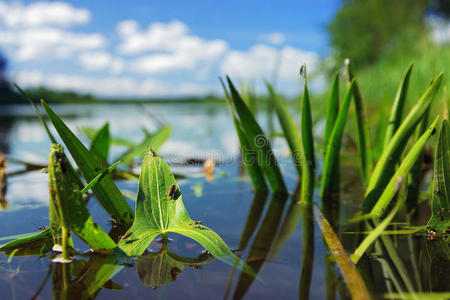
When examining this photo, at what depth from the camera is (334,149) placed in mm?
998

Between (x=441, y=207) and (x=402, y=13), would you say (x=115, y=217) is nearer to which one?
(x=441, y=207)

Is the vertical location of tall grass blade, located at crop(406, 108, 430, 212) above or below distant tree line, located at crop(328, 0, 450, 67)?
below

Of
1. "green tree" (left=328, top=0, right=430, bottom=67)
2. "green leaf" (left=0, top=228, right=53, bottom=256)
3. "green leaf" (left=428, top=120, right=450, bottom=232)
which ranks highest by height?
"green tree" (left=328, top=0, right=430, bottom=67)

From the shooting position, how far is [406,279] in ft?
1.77

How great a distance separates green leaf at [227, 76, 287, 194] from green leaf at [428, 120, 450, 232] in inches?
18.7

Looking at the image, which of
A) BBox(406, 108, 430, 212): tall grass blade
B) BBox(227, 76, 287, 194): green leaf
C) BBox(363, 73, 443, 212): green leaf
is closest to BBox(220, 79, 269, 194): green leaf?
BBox(227, 76, 287, 194): green leaf

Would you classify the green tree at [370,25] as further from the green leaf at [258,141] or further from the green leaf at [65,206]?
the green leaf at [65,206]

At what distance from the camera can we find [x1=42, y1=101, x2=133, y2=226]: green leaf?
65 cm

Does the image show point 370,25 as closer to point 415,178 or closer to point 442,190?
point 415,178

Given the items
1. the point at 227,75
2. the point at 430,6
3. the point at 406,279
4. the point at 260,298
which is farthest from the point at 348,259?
the point at 430,6

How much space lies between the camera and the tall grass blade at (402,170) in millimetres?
738

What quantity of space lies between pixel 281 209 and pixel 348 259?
0.39 metres

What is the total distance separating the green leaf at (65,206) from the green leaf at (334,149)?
0.71 meters

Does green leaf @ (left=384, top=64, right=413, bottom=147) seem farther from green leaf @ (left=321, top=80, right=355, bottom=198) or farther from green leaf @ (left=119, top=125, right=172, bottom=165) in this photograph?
green leaf @ (left=119, top=125, right=172, bottom=165)
